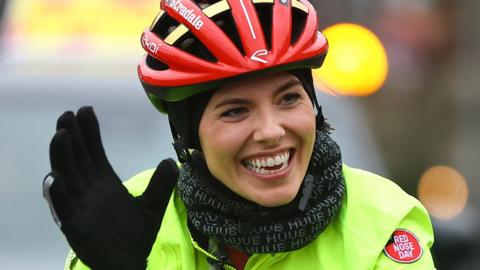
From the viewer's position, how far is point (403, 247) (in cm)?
289

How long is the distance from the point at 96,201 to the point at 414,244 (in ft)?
2.78

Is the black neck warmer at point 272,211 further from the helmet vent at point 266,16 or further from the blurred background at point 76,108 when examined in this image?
the blurred background at point 76,108

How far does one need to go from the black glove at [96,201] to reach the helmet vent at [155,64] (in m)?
0.28

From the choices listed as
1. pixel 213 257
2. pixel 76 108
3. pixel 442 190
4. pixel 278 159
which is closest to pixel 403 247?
pixel 278 159

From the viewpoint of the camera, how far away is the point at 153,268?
3.01 meters

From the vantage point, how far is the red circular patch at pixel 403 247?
2871 millimetres

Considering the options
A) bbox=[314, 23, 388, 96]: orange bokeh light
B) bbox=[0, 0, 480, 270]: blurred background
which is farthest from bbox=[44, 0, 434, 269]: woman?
bbox=[314, 23, 388, 96]: orange bokeh light

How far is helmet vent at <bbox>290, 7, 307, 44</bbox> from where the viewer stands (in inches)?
121

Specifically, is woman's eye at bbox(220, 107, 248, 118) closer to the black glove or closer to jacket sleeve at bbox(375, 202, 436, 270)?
the black glove

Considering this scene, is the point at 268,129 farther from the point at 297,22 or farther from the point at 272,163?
the point at 297,22

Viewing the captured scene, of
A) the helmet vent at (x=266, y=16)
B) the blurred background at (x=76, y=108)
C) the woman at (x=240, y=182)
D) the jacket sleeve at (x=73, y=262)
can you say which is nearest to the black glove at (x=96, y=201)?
the woman at (x=240, y=182)

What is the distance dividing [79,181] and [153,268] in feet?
1.10

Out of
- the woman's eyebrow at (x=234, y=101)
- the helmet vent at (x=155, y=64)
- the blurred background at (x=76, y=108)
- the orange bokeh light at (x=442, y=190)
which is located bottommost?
the orange bokeh light at (x=442, y=190)

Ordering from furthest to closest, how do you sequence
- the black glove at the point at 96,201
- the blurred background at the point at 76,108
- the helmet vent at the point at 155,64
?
1. the blurred background at the point at 76,108
2. the helmet vent at the point at 155,64
3. the black glove at the point at 96,201
